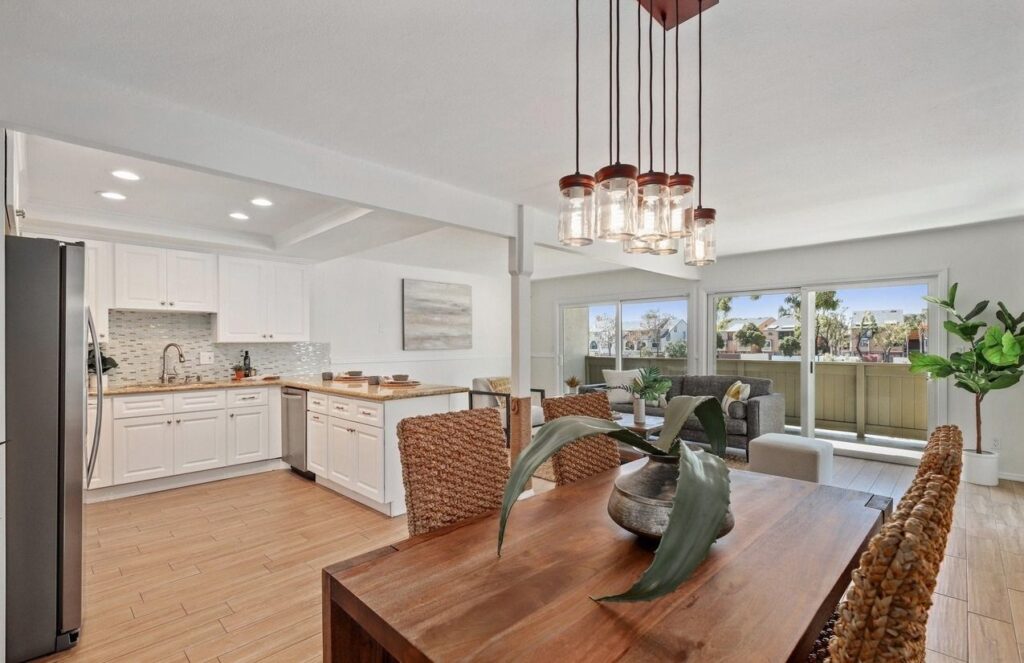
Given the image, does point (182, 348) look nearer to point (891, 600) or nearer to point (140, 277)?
point (140, 277)

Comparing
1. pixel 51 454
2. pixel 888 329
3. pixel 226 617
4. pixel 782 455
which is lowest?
pixel 226 617

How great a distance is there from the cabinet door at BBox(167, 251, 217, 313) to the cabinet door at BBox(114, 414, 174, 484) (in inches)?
41.6

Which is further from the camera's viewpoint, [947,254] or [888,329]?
[888,329]

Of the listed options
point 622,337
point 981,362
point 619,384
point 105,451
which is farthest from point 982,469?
point 105,451

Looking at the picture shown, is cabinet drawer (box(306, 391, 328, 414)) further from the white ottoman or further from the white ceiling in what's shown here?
the white ottoman

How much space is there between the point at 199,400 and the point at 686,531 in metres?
4.68

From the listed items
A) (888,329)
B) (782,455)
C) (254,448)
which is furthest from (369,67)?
(888,329)

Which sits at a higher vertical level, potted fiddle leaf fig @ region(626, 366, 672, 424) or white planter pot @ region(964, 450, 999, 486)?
potted fiddle leaf fig @ region(626, 366, 672, 424)

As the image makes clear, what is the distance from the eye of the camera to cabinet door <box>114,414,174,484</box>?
12.9ft

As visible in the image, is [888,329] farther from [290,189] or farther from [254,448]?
[254,448]

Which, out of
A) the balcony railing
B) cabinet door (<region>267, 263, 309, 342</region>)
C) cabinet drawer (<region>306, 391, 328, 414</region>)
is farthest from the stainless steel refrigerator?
the balcony railing

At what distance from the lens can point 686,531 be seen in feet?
2.76

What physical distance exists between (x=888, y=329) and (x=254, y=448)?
682 cm

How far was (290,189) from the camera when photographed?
8.41ft
